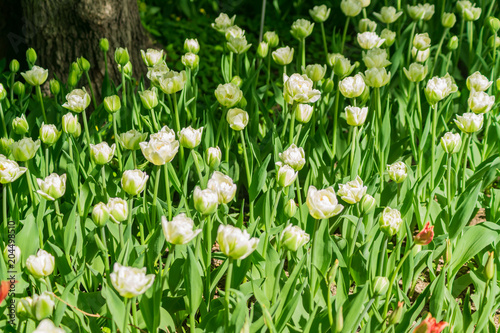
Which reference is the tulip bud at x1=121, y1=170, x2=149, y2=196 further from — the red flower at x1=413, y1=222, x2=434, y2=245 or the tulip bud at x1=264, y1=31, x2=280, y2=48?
the tulip bud at x1=264, y1=31, x2=280, y2=48

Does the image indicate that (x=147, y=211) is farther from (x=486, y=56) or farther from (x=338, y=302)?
(x=486, y=56)

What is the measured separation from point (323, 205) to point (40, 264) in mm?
617

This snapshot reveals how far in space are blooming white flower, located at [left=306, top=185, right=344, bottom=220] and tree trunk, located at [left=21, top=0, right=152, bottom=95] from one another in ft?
5.54

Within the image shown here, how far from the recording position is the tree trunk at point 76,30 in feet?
8.69

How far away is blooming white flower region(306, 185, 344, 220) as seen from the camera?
133 cm

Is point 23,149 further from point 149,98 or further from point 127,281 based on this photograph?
point 127,281

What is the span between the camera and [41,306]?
3.67ft

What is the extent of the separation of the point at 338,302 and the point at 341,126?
105 cm

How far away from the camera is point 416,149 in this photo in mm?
2193

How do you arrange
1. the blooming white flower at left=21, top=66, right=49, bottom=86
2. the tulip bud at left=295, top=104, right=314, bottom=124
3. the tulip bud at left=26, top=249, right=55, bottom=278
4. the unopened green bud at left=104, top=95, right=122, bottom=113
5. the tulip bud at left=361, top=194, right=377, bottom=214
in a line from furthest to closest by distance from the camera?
the blooming white flower at left=21, top=66, right=49, bottom=86 → the unopened green bud at left=104, top=95, right=122, bottom=113 → the tulip bud at left=295, top=104, right=314, bottom=124 → the tulip bud at left=361, top=194, right=377, bottom=214 → the tulip bud at left=26, top=249, right=55, bottom=278

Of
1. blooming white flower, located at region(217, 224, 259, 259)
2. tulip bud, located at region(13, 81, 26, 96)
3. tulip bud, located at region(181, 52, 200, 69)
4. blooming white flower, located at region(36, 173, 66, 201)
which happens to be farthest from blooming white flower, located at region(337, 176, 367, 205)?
tulip bud, located at region(13, 81, 26, 96)

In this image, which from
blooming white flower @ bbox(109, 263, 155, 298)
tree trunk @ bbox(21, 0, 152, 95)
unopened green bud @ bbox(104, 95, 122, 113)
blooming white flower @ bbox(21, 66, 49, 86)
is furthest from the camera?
tree trunk @ bbox(21, 0, 152, 95)

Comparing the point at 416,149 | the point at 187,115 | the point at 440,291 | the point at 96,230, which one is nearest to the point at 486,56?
the point at 416,149

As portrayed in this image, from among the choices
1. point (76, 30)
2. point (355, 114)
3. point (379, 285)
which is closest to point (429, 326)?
point (379, 285)
